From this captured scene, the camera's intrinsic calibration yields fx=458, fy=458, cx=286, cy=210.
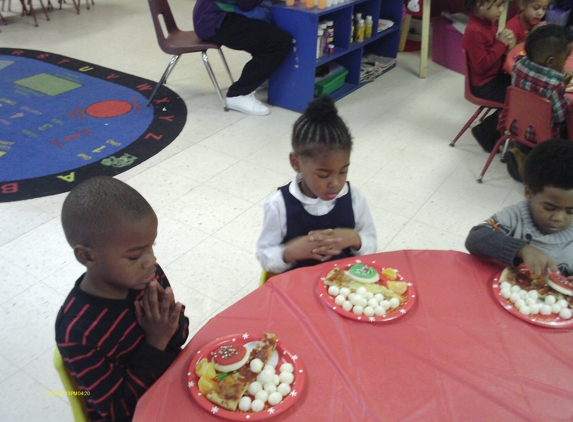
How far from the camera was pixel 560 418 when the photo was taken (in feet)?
2.58

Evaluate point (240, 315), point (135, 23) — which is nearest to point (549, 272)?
point (240, 315)

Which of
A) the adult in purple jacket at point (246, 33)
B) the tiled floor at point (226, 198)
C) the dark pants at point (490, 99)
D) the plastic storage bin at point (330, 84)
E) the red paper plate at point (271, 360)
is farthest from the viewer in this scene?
the plastic storage bin at point (330, 84)

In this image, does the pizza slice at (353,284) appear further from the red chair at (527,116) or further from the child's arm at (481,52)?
the child's arm at (481,52)

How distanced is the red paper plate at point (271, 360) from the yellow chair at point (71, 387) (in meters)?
0.28

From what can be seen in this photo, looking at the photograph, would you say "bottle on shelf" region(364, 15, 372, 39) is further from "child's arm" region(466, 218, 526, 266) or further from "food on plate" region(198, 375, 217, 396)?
"food on plate" region(198, 375, 217, 396)

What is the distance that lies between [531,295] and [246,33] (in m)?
2.95

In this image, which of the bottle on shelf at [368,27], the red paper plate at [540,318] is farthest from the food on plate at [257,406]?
the bottle on shelf at [368,27]

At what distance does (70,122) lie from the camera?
3.52m

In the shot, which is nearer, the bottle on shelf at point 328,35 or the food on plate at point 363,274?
the food on plate at point 363,274

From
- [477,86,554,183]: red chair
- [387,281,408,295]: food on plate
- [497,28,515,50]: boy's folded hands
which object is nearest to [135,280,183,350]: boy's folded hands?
[387,281,408,295]: food on plate

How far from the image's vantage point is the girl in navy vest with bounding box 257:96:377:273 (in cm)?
122

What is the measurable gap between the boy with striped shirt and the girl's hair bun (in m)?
0.54

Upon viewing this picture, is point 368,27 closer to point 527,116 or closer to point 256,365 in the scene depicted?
point 527,116

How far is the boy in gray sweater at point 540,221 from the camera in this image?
1.14m
